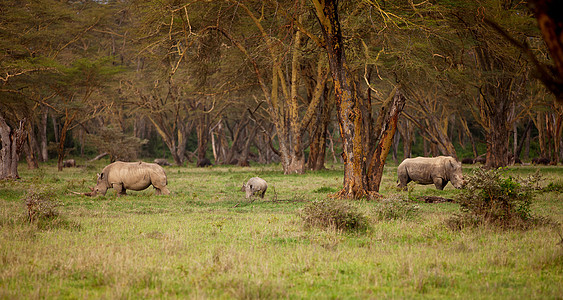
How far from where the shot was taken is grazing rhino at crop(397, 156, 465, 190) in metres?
14.7

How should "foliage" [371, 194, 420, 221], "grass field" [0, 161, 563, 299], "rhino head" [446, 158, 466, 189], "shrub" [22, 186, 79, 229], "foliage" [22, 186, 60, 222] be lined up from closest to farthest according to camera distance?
"grass field" [0, 161, 563, 299] → "shrub" [22, 186, 79, 229] → "foliage" [22, 186, 60, 222] → "foliage" [371, 194, 420, 221] → "rhino head" [446, 158, 466, 189]

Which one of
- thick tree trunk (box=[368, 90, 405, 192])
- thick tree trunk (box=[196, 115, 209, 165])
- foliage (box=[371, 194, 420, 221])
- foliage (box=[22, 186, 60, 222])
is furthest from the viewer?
thick tree trunk (box=[196, 115, 209, 165])

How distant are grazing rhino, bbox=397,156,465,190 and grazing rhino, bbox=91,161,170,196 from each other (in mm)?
7394

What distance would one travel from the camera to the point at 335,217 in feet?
24.9

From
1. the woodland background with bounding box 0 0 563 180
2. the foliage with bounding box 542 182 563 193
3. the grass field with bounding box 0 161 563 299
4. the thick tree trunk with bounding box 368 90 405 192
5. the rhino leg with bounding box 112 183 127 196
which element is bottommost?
the grass field with bounding box 0 161 563 299

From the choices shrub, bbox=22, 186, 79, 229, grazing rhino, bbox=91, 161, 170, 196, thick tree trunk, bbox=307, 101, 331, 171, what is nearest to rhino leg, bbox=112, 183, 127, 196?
grazing rhino, bbox=91, 161, 170, 196

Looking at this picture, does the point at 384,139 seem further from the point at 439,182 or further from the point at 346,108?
the point at 439,182

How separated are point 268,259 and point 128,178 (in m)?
8.66

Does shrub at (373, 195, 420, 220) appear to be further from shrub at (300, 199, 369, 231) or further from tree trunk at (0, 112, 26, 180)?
tree trunk at (0, 112, 26, 180)

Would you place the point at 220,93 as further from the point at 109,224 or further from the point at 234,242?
the point at 234,242

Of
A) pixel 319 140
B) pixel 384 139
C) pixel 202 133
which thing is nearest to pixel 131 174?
pixel 384 139

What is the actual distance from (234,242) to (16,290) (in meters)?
2.84

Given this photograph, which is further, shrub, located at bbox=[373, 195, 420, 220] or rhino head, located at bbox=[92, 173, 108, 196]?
rhino head, located at bbox=[92, 173, 108, 196]

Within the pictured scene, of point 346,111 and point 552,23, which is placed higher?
point 346,111
